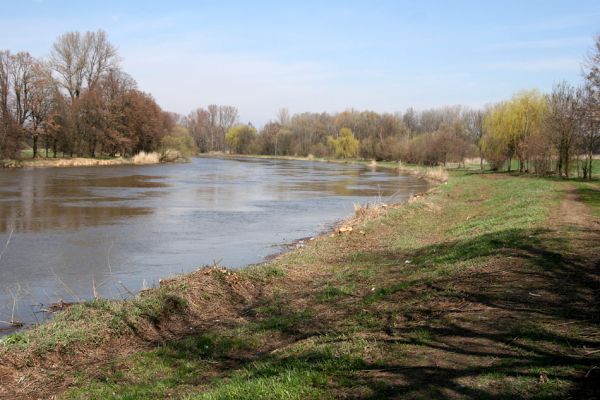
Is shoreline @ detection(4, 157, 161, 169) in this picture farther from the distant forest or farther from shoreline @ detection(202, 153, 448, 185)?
shoreline @ detection(202, 153, 448, 185)

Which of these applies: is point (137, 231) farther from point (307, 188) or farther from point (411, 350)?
point (307, 188)

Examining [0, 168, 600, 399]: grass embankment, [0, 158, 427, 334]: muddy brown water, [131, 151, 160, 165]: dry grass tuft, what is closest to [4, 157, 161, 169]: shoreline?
[131, 151, 160, 165]: dry grass tuft

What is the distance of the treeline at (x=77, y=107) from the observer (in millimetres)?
55188

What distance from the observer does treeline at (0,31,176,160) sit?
55.2 meters

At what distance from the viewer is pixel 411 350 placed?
546 centimetres

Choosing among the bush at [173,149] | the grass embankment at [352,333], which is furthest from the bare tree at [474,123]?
the grass embankment at [352,333]

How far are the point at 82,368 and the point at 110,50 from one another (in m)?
68.5

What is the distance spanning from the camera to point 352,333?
6.36 meters

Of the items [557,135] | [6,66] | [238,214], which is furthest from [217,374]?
[6,66]

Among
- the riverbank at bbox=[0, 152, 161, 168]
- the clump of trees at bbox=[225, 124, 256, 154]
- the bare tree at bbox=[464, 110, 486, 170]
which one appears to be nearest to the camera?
the riverbank at bbox=[0, 152, 161, 168]

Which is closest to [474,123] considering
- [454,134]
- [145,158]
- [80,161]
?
[454,134]

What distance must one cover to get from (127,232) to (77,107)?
4948 cm

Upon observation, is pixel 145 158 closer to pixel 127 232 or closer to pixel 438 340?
pixel 127 232

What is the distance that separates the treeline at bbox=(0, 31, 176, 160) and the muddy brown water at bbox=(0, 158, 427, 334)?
29069 mm
